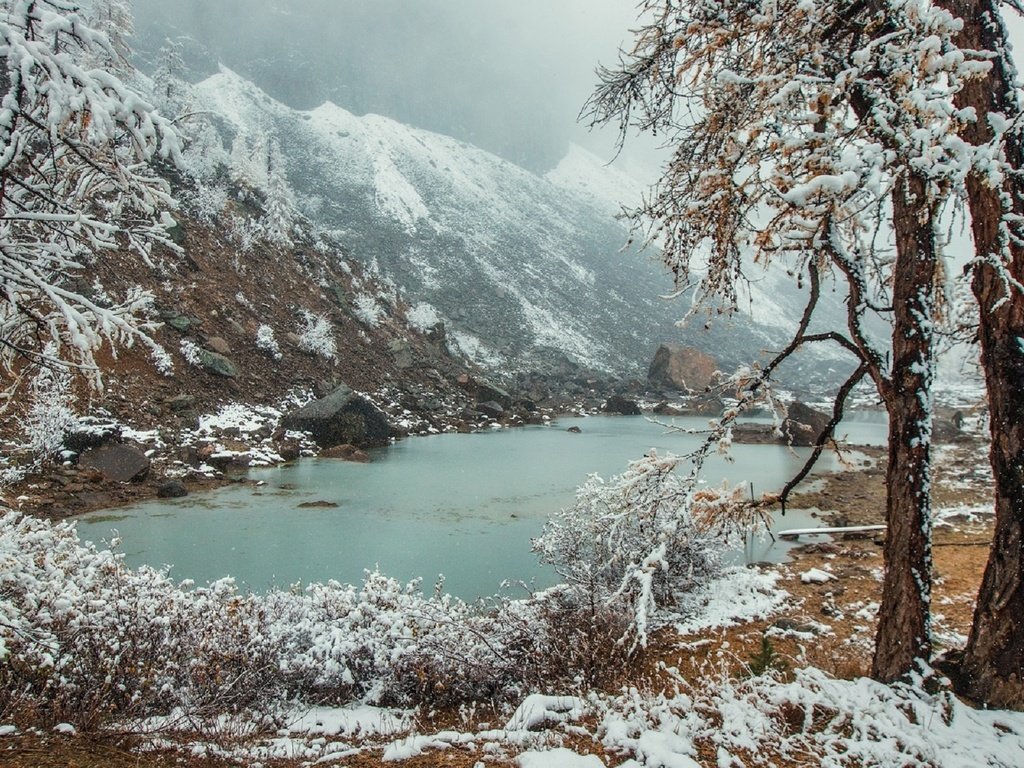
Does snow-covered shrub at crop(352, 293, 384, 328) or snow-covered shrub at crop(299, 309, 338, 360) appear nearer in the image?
snow-covered shrub at crop(299, 309, 338, 360)

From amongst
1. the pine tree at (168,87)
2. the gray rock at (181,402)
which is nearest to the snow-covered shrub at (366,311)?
the gray rock at (181,402)

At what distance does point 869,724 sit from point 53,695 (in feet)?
18.7

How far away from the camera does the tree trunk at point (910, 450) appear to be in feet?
11.9

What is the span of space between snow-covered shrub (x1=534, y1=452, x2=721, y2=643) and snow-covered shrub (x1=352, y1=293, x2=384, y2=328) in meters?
33.3

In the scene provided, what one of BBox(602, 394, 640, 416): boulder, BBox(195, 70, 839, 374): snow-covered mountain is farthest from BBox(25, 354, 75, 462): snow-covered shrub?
BBox(602, 394, 640, 416): boulder

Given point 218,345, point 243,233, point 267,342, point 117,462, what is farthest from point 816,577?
point 243,233

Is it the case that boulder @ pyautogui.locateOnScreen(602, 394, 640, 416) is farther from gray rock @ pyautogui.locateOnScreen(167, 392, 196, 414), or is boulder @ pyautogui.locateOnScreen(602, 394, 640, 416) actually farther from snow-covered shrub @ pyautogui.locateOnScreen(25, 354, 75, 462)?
snow-covered shrub @ pyautogui.locateOnScreen(25, 354, 75, 462)

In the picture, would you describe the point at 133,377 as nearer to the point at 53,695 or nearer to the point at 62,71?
the point at 53,695

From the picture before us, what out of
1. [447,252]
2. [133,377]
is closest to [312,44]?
[447,252]

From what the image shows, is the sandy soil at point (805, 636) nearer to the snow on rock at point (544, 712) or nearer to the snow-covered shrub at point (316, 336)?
the snow on rock at point (544, 712)

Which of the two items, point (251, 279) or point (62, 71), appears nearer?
point (62, 71)

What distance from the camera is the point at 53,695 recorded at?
13.8 feet

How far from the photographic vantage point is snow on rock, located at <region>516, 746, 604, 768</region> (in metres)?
3.02

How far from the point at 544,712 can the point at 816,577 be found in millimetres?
7567
